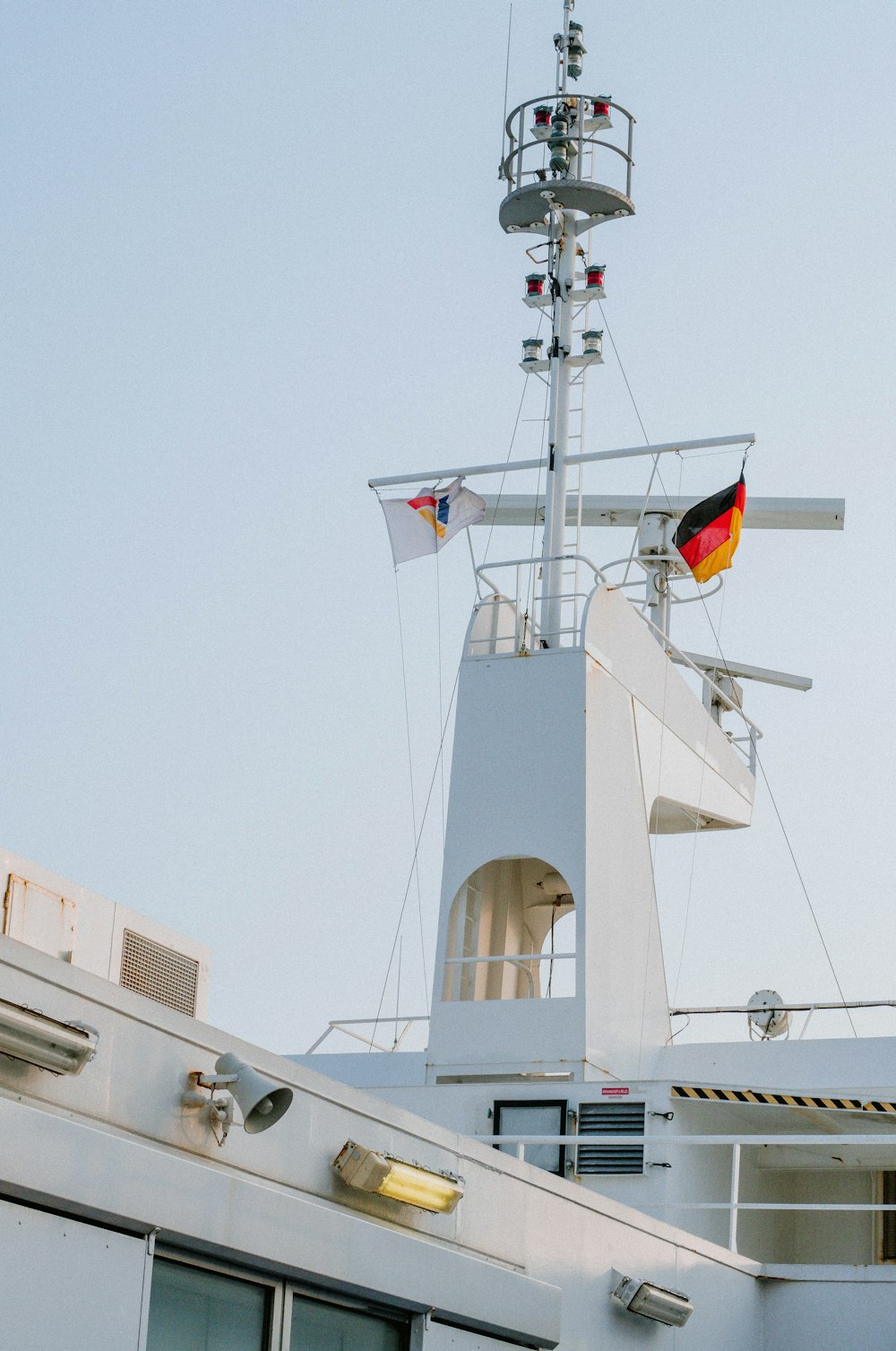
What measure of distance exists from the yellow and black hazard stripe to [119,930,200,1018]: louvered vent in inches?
261

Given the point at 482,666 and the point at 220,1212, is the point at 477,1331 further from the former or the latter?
the point at 482,666

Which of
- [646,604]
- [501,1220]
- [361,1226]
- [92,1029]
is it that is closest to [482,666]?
[646,604]

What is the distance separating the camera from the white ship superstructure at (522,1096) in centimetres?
691

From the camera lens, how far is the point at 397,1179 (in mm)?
8633

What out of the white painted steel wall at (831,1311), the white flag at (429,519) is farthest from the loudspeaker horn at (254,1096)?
the white flag at (429,519)

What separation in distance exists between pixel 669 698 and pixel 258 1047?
35.4 ft

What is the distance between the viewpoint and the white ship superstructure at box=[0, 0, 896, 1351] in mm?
6906

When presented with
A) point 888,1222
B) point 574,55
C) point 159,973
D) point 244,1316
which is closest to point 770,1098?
point 888,1222

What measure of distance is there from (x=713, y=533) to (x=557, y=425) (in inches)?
74.3

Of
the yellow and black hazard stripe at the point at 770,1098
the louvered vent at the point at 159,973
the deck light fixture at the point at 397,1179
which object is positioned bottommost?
the deck light fixture at the point at 397,1179

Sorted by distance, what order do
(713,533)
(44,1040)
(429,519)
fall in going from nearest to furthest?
(44,1040)
(713,533)
(429,519)

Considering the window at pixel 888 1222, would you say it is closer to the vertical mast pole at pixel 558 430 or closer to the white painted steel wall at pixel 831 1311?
the white painted steel wall at pixel 831 1311

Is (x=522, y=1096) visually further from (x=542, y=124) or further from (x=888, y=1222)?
(x=542, y=124)

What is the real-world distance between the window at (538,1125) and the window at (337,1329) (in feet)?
19.9
